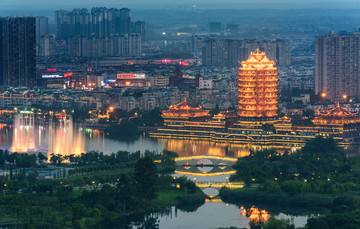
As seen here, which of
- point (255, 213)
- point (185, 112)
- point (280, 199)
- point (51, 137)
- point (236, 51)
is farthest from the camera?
point (236, 51)

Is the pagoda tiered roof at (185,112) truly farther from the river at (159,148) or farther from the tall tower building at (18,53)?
the tall tower building at (18,53)

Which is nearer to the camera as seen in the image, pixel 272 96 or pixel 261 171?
pixel 261 171

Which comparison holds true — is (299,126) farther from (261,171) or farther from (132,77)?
(132,77)

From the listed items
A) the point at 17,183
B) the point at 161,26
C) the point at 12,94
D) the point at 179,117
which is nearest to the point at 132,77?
the point at 12,94

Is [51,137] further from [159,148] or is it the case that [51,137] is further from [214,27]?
[214,27]

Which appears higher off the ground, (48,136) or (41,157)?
(48,136)

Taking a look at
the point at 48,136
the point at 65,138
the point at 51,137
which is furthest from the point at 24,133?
the point at 65,138

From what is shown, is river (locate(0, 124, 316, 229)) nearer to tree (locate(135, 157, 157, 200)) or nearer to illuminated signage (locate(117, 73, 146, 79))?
tree (locate(135, 157, 157, 200))
